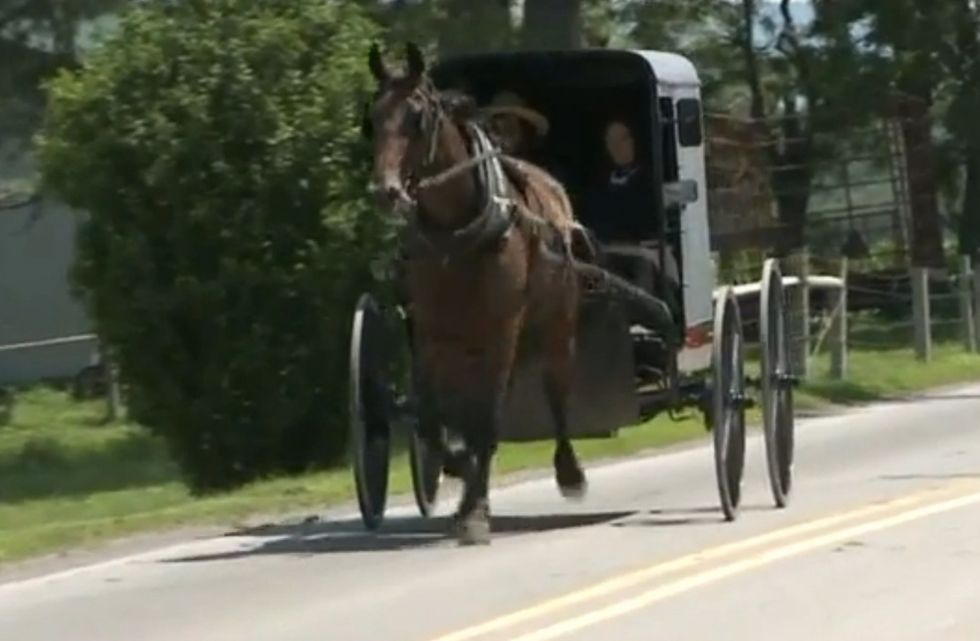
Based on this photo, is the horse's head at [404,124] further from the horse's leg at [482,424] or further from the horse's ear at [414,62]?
the horse's leg at [482,424]

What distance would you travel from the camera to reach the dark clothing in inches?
675

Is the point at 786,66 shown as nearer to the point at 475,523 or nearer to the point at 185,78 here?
the point at 185,78

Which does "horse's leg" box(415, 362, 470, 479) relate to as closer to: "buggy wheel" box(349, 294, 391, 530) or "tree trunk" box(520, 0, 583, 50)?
"buggy wheel" box(349, 294, 391, 530)

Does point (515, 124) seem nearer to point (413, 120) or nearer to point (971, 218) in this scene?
point (413, 120)

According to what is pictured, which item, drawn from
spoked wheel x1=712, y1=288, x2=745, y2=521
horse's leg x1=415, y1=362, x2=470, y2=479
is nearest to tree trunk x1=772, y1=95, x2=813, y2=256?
spoked wheel x1=712, y1=288, x2=745, y2=521

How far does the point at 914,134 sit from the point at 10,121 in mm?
16118

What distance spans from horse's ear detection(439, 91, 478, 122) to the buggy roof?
2123 mm

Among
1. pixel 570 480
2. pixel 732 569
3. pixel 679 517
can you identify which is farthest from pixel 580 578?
pixel 679 517

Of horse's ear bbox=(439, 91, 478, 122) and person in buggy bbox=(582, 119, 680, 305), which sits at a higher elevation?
horse's ear bbox=(439, 91, 478, 122)

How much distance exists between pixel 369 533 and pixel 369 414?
67 cm

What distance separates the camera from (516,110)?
16156mm

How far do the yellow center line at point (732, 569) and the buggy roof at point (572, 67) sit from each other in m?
2.99

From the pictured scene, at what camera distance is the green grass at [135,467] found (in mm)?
17534

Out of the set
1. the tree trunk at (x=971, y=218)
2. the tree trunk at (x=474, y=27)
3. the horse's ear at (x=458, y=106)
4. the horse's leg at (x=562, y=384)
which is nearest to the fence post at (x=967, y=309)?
the tree trunk at (x=474, y=27)
